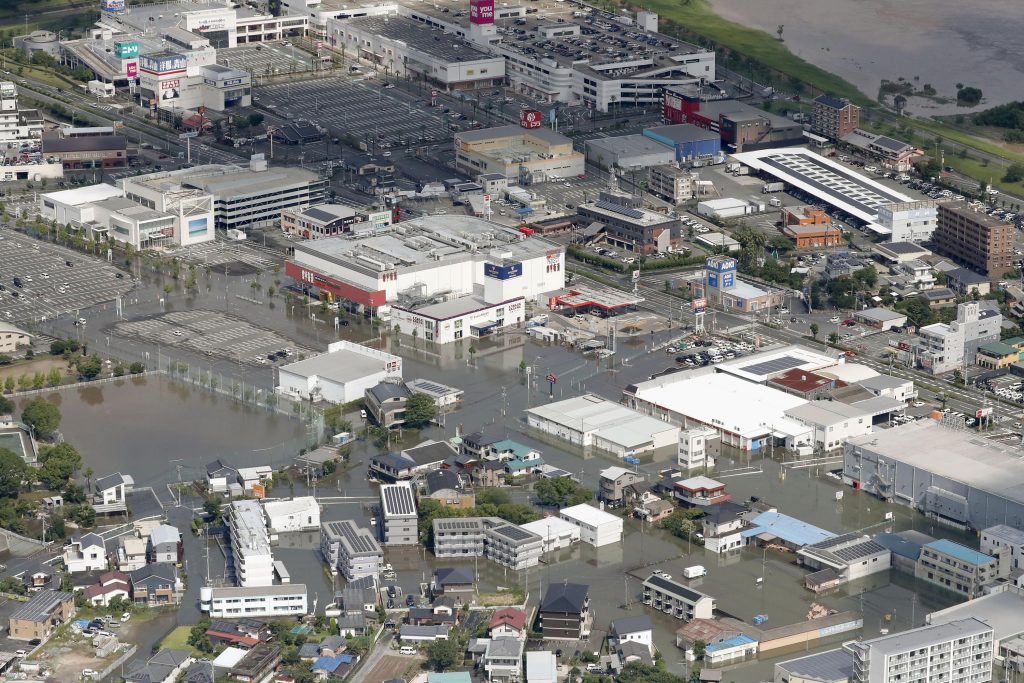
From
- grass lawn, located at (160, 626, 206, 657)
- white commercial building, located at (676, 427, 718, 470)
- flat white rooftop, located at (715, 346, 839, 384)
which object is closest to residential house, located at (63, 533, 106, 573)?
grass lawn, located at (160, 626, 206, 657)

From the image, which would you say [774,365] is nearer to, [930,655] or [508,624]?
[508,624]

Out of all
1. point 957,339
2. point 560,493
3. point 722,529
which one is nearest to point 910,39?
point 957,339

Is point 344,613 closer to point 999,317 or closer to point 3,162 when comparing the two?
point 999,317

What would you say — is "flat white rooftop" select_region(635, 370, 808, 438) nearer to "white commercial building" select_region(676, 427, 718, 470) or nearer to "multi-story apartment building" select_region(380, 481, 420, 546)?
"white commercial building" select_region(676, 427, 718, 470)

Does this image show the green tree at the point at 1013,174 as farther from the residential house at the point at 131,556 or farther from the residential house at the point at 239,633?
the residential house at the point at 239,633

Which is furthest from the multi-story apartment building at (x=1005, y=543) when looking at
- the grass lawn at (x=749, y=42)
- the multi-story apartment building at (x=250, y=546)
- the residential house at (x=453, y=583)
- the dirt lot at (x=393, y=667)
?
the grass lawn at (x=749, y=42)

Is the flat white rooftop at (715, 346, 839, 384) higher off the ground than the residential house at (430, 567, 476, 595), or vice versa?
the residential house at (430, 567, 476, 595)

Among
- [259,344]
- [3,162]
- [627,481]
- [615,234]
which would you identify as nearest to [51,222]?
[3,162]
